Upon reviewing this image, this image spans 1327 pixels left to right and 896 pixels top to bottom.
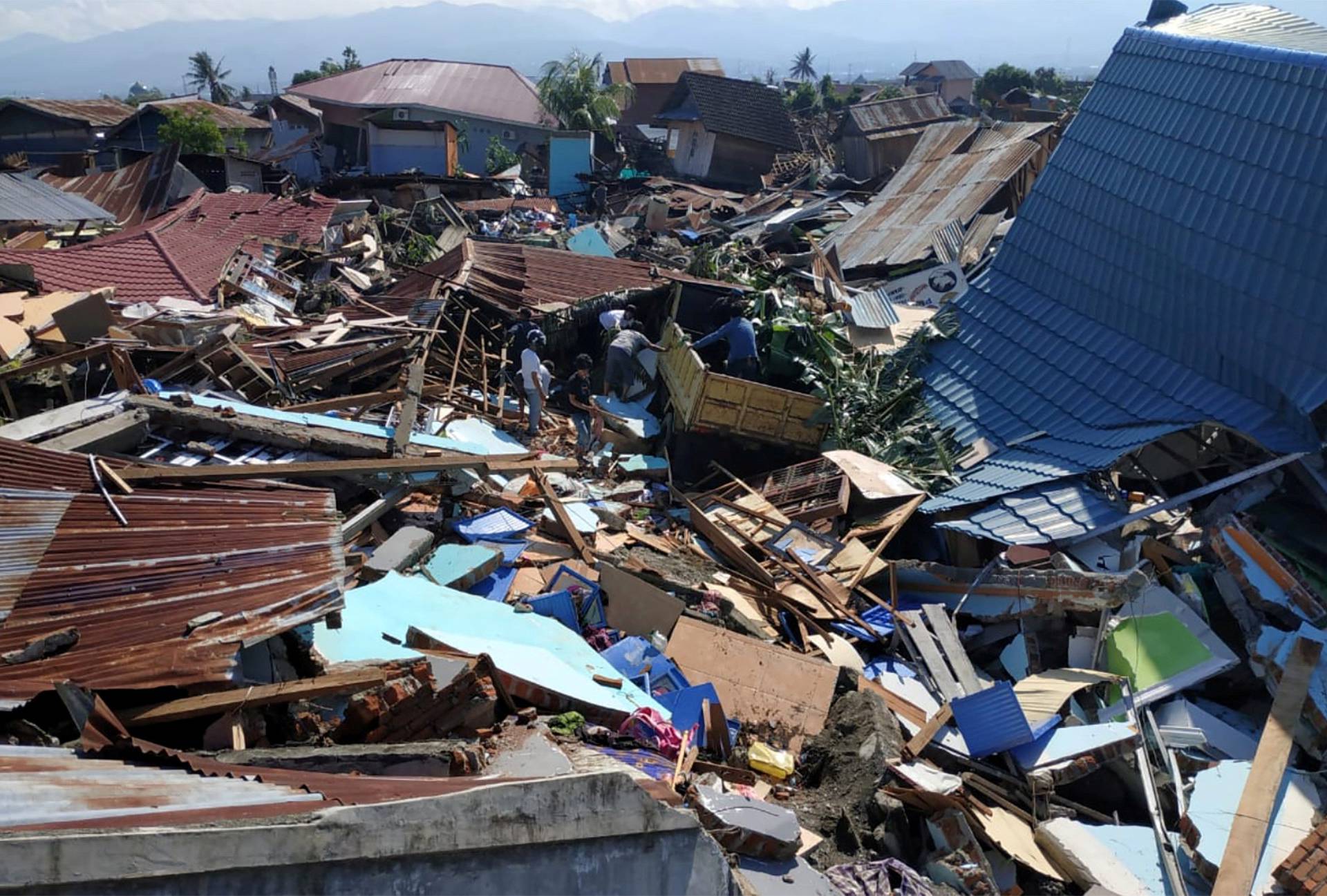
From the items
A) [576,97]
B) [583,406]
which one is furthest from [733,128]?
[583,406]

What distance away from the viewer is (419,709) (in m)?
5.17

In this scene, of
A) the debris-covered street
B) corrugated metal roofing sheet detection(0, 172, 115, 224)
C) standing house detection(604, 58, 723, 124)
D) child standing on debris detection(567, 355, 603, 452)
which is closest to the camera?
Result: the debris-covered street

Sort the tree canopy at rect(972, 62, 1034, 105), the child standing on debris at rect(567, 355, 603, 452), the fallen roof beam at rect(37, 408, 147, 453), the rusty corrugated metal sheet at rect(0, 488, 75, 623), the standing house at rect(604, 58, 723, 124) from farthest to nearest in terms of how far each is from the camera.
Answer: the tree canopy at rect(972, 62, 1034, 105), the standing house at rect(604, 58, 723, 124), the child standing on debris at rect(567, 355, 603, 452), the fallen roof beam at rect(37, 408, 147, 453), the rusty corrugated metal sheet at rect(0, 488, 75, 623)

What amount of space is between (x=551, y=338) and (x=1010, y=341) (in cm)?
709

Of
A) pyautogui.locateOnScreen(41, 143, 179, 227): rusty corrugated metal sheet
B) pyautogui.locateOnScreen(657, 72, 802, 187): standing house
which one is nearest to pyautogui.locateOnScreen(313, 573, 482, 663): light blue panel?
pyautogui.locateOnScreen(41, 143, 179, 227): rusty corrugated metal sheet

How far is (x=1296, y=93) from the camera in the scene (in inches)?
396

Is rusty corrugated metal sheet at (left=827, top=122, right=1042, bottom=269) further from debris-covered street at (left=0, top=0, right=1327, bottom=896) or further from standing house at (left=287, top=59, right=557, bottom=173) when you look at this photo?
standing house at (left=287, top=59, right=557, bottom=173)

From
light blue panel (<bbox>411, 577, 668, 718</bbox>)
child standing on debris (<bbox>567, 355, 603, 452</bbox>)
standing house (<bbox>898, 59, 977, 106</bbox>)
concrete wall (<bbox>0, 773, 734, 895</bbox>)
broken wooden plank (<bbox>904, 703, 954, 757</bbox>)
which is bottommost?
child standing on debris (<bbox>567, 355, 603, 452</bbox>)

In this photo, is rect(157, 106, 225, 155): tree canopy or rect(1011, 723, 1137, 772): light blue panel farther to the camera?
rect(157, 106, 225, 155): tree canopy

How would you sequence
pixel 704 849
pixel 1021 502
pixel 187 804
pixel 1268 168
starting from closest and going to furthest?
pixel 187 804, pixel 704 849, pixel 1021 502, pixel 1268 168

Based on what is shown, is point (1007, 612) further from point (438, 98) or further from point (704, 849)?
point (438, 98)

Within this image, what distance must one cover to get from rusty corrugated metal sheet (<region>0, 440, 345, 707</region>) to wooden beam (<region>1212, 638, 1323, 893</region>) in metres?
5.94

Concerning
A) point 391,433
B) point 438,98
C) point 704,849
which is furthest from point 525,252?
point 438,98

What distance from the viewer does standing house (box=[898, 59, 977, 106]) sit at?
6262cm
